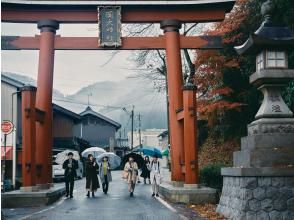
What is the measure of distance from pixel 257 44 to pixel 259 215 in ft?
12.3

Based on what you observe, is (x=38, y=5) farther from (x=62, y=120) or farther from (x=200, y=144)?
(x=62, y=120)

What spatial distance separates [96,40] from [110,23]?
0.87 m

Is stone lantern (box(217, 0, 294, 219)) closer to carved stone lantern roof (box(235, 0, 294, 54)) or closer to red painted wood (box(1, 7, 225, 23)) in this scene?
carved stone lantern roof (box(235, 0, 294, 54))

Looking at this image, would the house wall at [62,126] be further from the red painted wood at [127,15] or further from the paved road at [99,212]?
the paved road at [99,212]

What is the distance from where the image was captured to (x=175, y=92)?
17766 millimetres

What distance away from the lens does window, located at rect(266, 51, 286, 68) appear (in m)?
10.6

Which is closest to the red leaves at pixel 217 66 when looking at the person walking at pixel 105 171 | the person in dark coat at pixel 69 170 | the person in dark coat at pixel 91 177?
the person walking at pixel 105 171

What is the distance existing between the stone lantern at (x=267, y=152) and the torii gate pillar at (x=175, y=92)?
18.8ft

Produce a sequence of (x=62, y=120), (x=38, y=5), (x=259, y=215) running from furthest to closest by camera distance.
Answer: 1. (x=62, y=120)
2. (x=38, y=5)
3. (x=259, y=215)

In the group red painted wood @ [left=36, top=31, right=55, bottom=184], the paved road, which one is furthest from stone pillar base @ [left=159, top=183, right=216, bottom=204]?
red painted wood @ [left=36, top=31, right=55, bottom=184]

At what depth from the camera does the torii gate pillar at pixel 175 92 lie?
17172mm

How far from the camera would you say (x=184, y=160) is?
669 inches

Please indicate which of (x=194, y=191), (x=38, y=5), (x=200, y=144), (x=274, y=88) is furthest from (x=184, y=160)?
(x=200, y=144)

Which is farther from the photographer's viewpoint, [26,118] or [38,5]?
[38,5]
